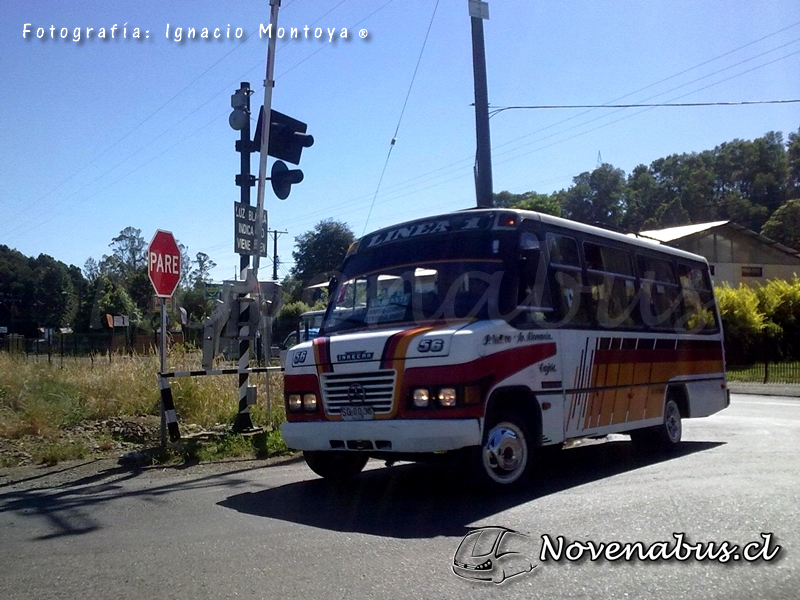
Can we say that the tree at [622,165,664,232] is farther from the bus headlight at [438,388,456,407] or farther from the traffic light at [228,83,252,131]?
the bus headlight at [438,388,456,407]

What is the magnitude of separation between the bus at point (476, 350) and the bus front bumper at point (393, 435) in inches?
0.5

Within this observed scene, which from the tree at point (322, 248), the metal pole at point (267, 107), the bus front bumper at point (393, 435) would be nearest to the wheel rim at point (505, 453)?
the bus front bumper at point (393, 435)

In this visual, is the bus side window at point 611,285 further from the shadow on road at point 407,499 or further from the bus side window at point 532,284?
the shadow on road at point 407,499

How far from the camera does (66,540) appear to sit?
248 inches

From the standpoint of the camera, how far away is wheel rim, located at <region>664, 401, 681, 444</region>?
10922 mm

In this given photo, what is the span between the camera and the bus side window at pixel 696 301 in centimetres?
1176

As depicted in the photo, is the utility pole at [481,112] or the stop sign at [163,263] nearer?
the stop sign at [163,263]

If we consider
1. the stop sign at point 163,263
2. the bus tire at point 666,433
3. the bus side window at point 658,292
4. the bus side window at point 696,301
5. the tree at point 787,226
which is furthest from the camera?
the tree at point 787,226

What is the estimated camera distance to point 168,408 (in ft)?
36.1

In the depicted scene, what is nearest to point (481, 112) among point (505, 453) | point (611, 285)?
point (611, 285)

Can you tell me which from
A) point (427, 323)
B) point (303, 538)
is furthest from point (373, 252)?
point (303, 538)

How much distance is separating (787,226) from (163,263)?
200ft

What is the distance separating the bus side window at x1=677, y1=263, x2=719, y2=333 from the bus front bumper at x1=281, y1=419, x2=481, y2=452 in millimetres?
5603

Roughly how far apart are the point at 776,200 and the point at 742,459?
74488 mm
